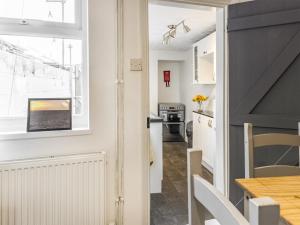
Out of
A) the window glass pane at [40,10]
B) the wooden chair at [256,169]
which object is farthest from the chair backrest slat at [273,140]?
the window glass pane at [40,10]

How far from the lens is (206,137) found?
424 centimetres

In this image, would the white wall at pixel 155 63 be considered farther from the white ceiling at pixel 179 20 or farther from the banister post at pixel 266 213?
the banister post at pixel 266 213

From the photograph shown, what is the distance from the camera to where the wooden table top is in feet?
2.97

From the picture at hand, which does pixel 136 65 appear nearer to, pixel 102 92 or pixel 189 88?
pixel 102 92

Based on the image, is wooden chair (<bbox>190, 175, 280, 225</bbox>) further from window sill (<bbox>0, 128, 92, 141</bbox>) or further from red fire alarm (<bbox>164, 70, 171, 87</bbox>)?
red fire alarm (<bbox>164, 70, 171, 87</bbox>)

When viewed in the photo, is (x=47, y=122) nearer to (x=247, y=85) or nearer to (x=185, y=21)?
(x=247, y=85)

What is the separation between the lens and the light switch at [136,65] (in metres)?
2.11

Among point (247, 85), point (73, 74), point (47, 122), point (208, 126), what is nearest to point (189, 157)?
point (47, 122)

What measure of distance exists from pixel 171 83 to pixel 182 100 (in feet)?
2.20

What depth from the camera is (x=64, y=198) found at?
72.5 inches

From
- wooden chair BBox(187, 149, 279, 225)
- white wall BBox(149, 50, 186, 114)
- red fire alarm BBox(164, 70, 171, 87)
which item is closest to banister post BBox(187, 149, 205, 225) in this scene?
wooden chair BBox(187, 149, 279, 225)

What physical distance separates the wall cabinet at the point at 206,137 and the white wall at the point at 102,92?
210 centimetres

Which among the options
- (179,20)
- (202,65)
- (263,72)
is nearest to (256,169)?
(263,72)

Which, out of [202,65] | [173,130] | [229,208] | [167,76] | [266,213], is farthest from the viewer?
[167,76]
